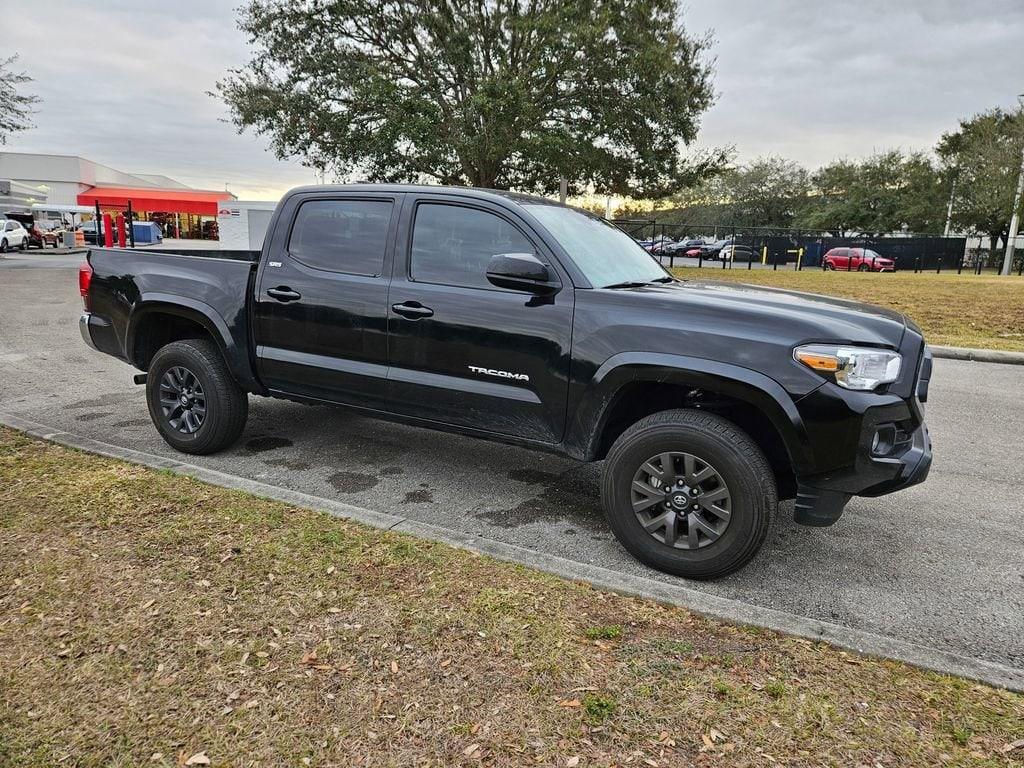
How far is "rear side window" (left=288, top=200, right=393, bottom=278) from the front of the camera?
4180 mm

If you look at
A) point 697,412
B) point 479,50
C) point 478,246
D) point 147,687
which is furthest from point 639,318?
point 479,50

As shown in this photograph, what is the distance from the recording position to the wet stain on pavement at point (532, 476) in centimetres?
462

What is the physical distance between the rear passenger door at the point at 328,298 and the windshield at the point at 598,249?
40.1 inches

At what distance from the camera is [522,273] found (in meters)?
3.44

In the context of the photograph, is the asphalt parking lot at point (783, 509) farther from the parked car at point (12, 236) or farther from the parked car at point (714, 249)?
the parked car at point (714, 249)

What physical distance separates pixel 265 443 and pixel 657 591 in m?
3.33

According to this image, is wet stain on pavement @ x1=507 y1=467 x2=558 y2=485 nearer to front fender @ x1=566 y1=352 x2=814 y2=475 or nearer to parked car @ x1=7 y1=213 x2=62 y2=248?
front fender @ x1=566 y1=352 x2=814 y2=475

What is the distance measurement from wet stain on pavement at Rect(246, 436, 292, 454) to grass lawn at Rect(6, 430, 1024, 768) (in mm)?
1659

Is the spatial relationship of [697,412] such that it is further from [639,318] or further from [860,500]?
[860,500]

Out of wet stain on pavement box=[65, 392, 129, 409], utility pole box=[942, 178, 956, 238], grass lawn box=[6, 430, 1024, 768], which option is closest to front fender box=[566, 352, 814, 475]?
grass lawn box=[6, 430, 1024, 768]

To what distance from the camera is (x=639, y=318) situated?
332cm

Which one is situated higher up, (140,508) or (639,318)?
(639,318)

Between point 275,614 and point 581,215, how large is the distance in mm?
3070

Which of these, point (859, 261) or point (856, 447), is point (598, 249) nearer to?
point (856, 447)
